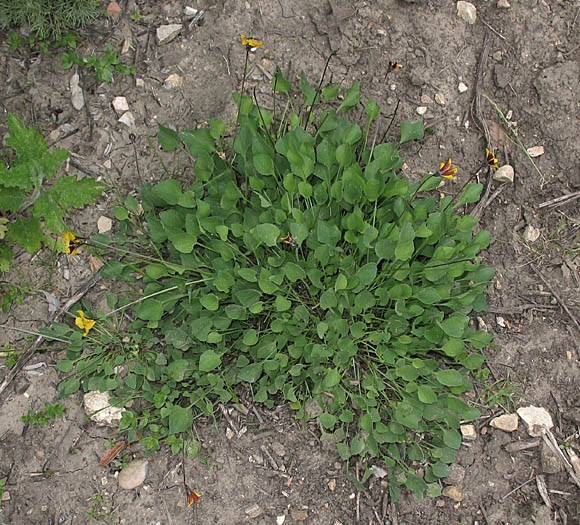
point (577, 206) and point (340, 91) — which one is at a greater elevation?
point (340, 91)

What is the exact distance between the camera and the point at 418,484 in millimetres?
2445

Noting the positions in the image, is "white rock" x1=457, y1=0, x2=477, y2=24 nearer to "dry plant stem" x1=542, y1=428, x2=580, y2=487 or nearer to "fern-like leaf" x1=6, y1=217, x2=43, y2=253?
"dry plant stem" x1=542, y1=428, x2=580, y2=487

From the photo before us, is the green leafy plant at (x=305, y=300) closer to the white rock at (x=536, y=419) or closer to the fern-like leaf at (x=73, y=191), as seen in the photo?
the fern-like leaf at (x=73, y=191)

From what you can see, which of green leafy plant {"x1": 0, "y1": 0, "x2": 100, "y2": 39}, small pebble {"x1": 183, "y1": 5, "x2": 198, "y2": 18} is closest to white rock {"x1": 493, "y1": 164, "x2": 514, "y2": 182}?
small pebble {"x1": 183, "y1": 5, "x2": 198, "y2": 18}

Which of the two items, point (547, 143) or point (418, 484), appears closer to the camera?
point (418, 484)

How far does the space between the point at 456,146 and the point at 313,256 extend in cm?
111

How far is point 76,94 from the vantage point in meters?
3.05

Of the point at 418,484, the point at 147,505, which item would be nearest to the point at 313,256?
the point at 418,484

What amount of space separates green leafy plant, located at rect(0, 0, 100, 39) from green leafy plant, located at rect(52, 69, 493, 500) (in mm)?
978

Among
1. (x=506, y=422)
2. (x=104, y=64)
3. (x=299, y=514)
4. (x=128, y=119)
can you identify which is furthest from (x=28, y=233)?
(x=506, y=422)

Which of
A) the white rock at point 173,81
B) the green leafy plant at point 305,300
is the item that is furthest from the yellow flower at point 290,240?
the white rock at point 173,81

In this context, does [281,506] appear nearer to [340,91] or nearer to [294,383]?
[294,383]

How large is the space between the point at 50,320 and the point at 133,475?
948 millimetres

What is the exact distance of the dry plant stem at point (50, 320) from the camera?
2746mm
